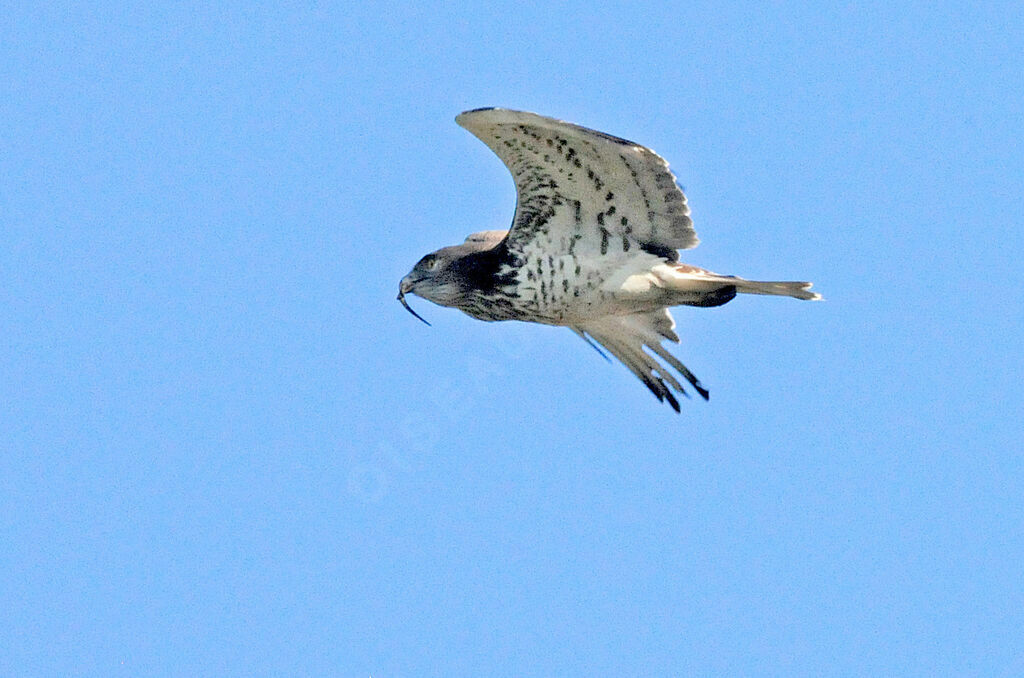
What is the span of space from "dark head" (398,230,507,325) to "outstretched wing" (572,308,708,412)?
1.38 metres

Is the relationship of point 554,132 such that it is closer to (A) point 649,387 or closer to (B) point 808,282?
(B) point 808,282

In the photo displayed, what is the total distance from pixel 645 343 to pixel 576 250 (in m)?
1.65

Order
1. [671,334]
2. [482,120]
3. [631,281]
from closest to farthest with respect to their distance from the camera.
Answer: [482,120] → [631,281] → [671,334]

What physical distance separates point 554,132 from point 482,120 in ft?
1.84

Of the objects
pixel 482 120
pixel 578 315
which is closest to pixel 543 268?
pixel 578 315

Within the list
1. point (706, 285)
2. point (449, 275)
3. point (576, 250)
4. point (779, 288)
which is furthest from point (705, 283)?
point (449, 275)

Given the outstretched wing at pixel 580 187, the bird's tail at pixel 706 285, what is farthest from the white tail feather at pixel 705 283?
the outstretched wing at pixel 580 187

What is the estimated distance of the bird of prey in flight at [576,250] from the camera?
1334 centimetres

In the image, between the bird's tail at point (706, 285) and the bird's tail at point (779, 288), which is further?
the bird's tail at point (706, 285)

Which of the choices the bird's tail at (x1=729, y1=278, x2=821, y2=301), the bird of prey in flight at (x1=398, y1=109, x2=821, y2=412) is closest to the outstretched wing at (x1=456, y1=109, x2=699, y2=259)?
the bird of prey in flight at (x1=398, y1=109, x2=821, y2=412)

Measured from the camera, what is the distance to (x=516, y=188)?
13875 mm

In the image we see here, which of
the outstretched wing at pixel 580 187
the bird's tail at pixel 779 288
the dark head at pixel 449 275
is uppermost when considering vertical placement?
the outstretched wing at pixel 580 187

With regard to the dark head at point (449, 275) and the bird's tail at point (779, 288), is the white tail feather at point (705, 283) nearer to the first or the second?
the bird's tail at point (779, 288)

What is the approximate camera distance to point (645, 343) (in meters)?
15.3
